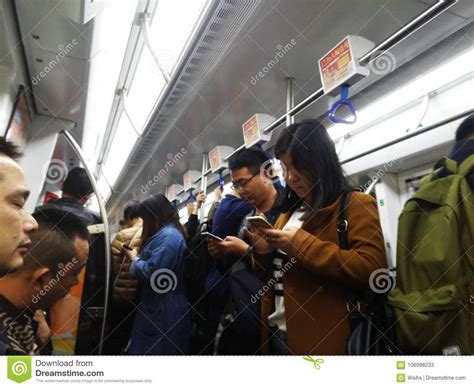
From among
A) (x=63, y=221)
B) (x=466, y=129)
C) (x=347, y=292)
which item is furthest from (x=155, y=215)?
(x=466, y=129)

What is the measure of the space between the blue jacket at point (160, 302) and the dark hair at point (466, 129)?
1195mm

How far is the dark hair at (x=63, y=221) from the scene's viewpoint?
1255 mm

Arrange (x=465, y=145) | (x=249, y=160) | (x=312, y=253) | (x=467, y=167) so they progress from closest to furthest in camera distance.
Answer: (x=312, y=253)
(x=467, y=167)
(x=465, y=145)
(x=249, y=160)

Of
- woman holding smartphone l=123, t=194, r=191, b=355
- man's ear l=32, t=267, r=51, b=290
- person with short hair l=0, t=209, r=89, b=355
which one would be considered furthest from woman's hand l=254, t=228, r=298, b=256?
man's ear l=32, t=267, r=51, b=290

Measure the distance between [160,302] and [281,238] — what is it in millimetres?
515

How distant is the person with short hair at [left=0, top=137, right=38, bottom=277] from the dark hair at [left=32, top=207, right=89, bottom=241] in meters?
0.03

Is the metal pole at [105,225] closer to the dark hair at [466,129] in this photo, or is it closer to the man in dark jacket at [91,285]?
the man in dark jacket at [91,285]

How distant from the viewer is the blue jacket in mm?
1261

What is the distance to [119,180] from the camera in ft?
4.62

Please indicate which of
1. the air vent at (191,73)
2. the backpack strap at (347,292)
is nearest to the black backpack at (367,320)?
the backpack strap at (347,292)

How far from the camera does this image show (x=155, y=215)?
1314mm

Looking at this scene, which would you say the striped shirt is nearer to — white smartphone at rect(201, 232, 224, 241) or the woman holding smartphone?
white smartphone at rect(201, 232, 224, 241)

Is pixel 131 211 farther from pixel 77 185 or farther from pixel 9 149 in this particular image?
pixel 9 149
